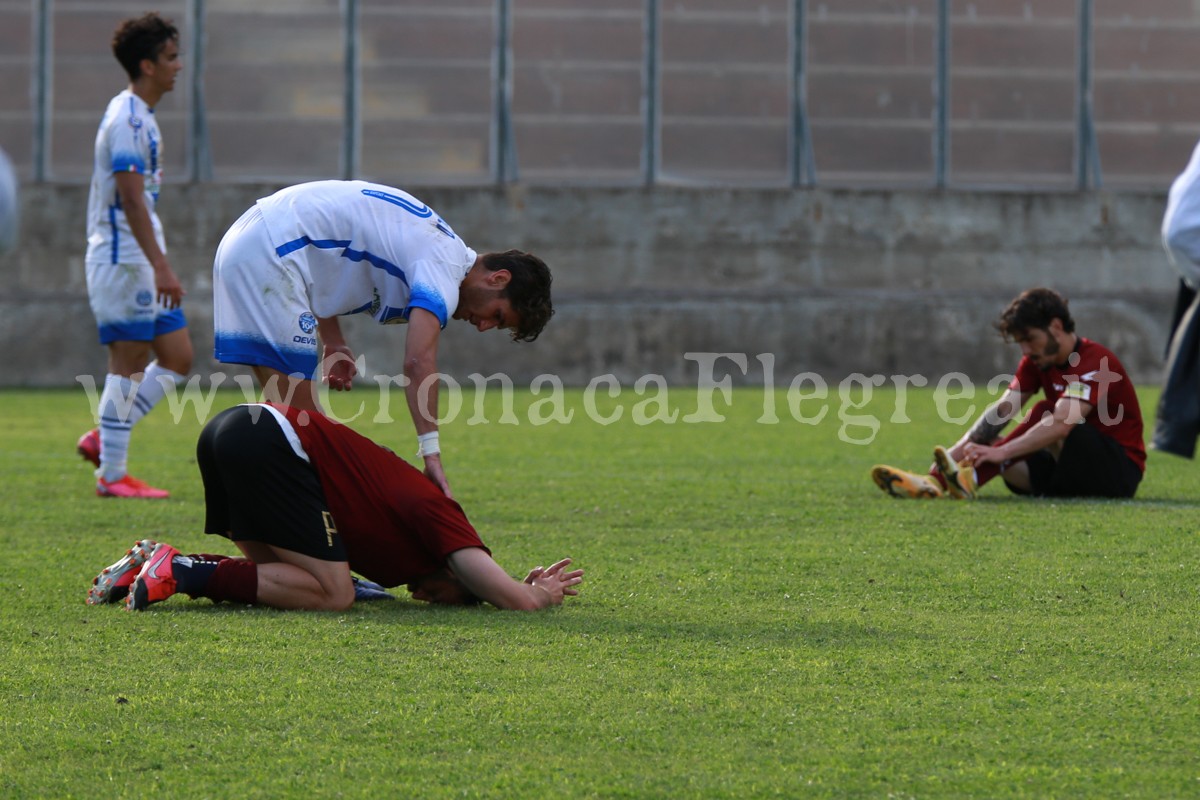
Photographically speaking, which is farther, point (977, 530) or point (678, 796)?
point (977, 530)

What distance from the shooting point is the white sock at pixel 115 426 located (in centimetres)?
691

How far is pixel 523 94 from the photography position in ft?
53.4

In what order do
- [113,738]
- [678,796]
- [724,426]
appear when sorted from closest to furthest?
1. [678,796]
2. [113,738]
3. [724,426]

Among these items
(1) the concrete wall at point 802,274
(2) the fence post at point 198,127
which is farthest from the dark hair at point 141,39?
(2) the fence post at point 198,127

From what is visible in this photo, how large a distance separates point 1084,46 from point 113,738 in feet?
51.4

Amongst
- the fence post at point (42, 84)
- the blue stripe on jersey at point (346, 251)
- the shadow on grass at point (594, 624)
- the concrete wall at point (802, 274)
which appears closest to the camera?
the shadow on grass at point (594, 624)

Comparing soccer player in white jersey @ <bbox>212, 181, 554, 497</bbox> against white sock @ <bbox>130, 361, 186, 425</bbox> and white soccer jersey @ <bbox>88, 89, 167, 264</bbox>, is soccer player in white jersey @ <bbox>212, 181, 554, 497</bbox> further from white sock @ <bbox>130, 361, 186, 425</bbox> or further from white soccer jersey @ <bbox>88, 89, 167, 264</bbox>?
white sock @ <bbox>130, 361, 186, 425</bbox>

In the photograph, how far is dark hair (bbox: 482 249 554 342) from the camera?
14.8 ft

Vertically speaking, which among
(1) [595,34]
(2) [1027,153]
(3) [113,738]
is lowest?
(3) [113,738]

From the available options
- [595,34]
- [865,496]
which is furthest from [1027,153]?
[865,496]

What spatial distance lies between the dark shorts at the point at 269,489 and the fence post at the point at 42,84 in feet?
41.0

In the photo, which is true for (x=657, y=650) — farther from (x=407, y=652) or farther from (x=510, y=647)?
(x=407, y=652)

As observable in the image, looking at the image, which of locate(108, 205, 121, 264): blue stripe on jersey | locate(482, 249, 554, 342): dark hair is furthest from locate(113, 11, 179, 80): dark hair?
locate(482, 249, 554, 342): dark hair

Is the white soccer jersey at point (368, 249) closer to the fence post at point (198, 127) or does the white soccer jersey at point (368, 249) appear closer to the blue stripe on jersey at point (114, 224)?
the blue stripe on jersey at point (114, 224)
